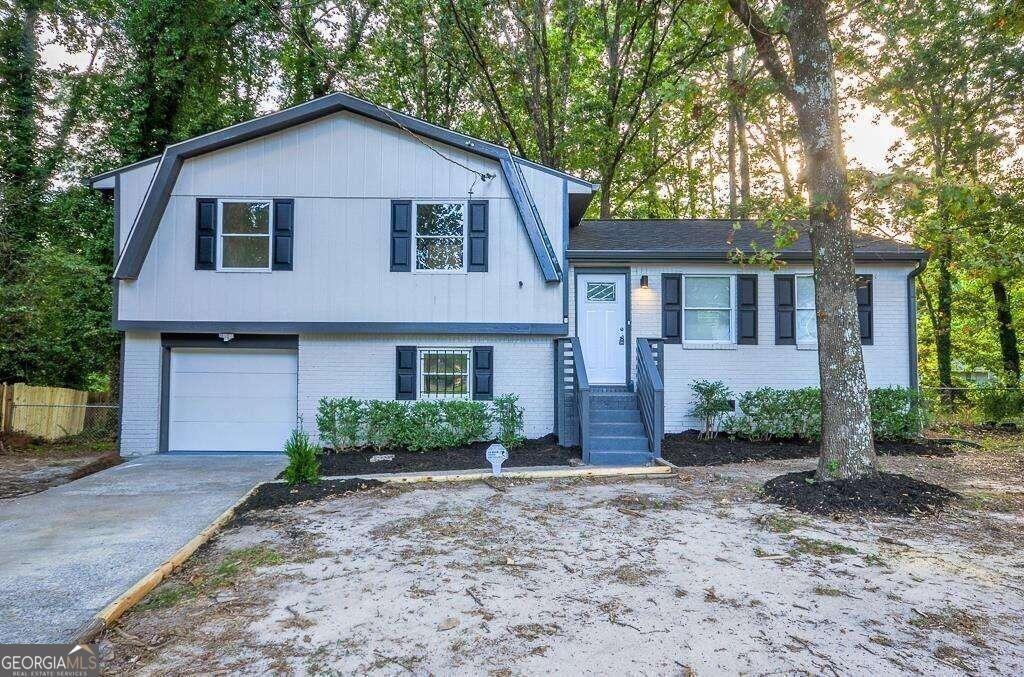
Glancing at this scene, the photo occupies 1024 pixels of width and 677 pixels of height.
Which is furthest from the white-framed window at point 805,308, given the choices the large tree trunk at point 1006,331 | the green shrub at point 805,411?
the large tree trunk at point 1006,331

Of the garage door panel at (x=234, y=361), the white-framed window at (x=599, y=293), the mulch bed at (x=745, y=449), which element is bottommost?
the mulch bed at (x=745, y=449)

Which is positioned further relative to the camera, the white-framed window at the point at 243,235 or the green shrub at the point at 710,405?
the green shrub at the point at 710,405

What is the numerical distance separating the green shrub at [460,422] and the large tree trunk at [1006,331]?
14.9 meters

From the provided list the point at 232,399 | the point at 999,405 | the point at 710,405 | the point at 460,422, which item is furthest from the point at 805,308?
the point at 232,399

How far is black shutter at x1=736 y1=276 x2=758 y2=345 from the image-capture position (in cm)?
969

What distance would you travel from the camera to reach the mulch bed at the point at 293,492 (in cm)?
559

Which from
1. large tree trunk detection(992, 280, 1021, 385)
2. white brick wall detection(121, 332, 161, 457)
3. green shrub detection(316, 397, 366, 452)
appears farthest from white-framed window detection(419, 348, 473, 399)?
large tree trunk detection(992, 280, 1021, 385)

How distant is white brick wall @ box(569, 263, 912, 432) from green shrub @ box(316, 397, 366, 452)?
4015mm

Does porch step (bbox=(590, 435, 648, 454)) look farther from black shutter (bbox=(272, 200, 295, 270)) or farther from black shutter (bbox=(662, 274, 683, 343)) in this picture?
black shutter (bbox=(272, 200, 295, 270))

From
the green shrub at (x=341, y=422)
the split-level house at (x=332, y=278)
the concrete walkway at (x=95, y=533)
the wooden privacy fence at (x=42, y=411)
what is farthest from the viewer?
the wooden privacy fence at (x=42, y=411)

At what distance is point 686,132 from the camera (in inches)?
683

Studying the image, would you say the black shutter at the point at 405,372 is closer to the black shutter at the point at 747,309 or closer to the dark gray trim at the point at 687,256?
the dark gray trim at the point at 687,256

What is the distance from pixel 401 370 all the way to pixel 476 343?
1.36 meters

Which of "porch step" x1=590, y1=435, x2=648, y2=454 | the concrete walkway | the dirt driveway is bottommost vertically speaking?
the concrete walkway
